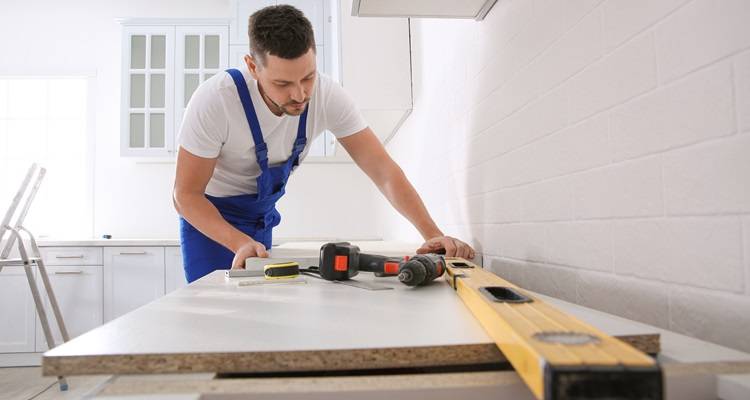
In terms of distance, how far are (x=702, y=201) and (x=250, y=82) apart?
1.32m

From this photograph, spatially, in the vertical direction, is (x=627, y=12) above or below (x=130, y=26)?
below

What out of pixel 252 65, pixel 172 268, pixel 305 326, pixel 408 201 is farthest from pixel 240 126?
pixel 172 268

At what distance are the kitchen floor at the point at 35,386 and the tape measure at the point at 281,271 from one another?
7.31 feet

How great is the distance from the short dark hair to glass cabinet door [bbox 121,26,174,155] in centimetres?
291

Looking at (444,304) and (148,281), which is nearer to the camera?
(444,304)

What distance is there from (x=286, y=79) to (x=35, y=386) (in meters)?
3.00

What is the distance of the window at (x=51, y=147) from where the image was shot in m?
4.48

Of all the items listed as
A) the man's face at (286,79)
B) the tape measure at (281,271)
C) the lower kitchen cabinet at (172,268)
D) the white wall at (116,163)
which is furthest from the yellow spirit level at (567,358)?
the white wall at (116,163)

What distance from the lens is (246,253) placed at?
1.30 m

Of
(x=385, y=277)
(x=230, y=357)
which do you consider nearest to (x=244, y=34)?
(x=385, y=277)

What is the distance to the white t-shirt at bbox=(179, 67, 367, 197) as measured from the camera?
1.60 metres

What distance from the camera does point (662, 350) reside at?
55 centimetres

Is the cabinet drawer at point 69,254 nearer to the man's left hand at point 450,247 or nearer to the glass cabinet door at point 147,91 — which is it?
the glass cabinet door at point 147,91

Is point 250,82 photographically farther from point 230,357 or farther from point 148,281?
point 148,281
